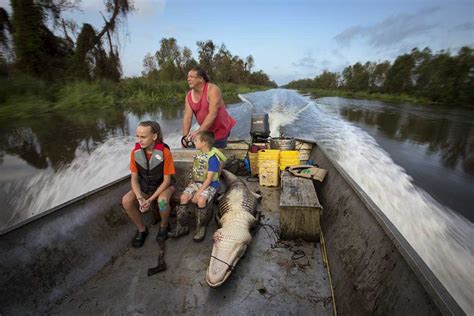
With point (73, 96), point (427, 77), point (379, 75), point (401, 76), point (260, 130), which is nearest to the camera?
point (260, 130)

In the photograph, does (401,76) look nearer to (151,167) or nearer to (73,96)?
(73,96)

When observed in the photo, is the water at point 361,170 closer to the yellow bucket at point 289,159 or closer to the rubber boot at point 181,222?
the yellow bucket at point 289,159

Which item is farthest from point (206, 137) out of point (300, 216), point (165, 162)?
point (300, 216)

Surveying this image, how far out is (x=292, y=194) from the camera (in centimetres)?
354

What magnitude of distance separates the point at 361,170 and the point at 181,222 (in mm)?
6509

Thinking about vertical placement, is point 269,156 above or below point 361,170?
above

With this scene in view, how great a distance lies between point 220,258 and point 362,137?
12.2 m

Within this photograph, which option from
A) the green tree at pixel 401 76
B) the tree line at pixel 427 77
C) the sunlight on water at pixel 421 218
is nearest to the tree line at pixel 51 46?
the sunlight on water at pixel 421 218

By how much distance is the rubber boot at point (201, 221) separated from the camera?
11.1ft

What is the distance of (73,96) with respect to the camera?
50.5 feet

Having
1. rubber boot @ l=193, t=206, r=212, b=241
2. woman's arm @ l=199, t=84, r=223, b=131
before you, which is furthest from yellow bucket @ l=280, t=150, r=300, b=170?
rubber boot @ l=193, t=206, r=212, b=241

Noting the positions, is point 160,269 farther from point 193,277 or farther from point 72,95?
point 72,95

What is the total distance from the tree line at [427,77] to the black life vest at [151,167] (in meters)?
45.9

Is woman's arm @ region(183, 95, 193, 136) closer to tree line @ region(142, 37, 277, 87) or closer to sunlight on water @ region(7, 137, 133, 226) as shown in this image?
sunlight on water @ region(7, 137, 133, 226)
